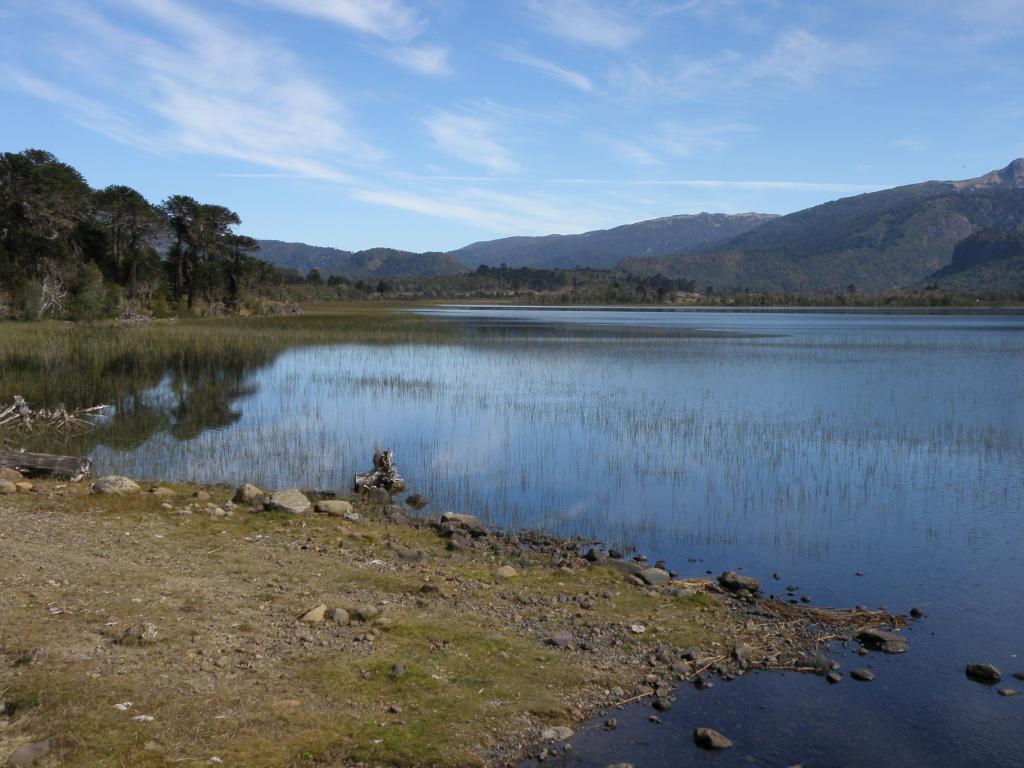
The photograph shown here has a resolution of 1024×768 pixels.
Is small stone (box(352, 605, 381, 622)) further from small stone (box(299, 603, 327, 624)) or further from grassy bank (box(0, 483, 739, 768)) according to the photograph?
small stone (box(299, 603, 327, 624))

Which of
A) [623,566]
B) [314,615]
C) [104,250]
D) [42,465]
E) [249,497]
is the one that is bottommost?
[623,566]

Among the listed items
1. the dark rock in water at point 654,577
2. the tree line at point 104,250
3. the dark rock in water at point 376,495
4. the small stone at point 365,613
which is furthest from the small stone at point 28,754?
the tree line at point 104,250

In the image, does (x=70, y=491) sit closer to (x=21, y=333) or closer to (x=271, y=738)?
(x=271, y=738)

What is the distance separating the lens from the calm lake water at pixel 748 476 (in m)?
7.39

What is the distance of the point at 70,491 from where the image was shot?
512 inches

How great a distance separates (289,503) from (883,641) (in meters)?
8.65

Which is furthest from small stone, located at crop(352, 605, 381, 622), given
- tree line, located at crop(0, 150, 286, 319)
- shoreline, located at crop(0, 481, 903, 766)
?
tree line, located at crop(0, 150, 286, 319)

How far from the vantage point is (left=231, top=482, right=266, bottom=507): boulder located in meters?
13.0

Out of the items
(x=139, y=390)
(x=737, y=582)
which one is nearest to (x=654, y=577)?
(x=737, y=582)

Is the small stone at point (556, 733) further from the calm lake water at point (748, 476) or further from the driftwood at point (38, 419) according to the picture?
the driftwood at point (38, 419)

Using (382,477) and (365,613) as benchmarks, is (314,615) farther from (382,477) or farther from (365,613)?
(382,477)

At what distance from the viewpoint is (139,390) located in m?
28.4

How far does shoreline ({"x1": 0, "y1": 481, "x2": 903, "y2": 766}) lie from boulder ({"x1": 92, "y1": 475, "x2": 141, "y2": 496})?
582mm

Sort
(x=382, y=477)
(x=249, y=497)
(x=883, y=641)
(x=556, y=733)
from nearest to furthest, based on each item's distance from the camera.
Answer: (x=556, y=733) → (x=883, y=641) → (x=249, y=497) → (x=382, y=477)
